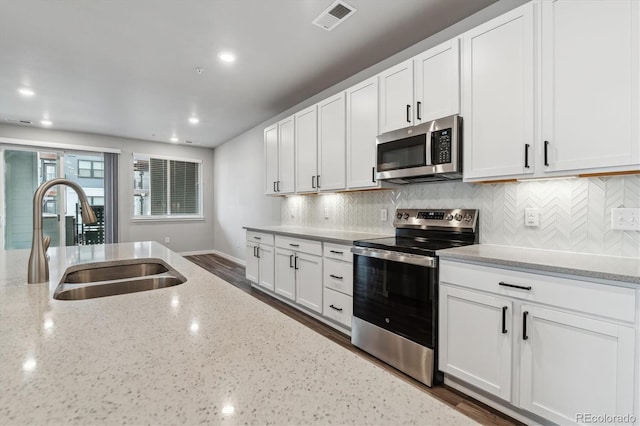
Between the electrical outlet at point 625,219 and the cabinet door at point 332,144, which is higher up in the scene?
the cabinet door at point 332,144

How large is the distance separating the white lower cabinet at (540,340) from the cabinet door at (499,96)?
0.70 metres

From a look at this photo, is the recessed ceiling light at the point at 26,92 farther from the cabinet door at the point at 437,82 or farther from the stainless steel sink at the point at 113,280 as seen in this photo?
the cabinet door at the point at 437,82

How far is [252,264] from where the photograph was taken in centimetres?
424

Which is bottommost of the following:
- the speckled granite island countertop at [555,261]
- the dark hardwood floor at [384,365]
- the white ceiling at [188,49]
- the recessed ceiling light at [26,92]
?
the dark hardwood floor at [384,365]

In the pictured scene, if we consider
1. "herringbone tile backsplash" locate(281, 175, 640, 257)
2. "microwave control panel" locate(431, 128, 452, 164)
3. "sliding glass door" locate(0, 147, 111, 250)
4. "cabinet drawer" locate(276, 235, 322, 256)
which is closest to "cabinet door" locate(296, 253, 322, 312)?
"cabinet drawer" locate(276, 235, 322, 256)

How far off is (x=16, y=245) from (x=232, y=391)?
7155 mm

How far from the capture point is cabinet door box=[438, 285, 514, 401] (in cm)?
168

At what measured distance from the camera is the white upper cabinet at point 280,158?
3.91 metres

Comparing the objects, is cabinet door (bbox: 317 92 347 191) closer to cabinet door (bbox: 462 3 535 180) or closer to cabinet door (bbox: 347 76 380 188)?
cabinet door (bbox: 347 76 380 188)

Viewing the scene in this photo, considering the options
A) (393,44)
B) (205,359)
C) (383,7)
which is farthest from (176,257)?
(393,44)

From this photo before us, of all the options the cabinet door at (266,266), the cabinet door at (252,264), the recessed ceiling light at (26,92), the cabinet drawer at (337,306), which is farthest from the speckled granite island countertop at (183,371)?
the recessed ceiling light at (26,92)

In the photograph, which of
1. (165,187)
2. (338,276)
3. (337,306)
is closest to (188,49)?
(338,276)

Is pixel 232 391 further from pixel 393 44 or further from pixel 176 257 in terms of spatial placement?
pixel 393 44

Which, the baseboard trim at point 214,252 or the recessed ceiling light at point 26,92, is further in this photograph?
the baseboard trim at point 214,252
